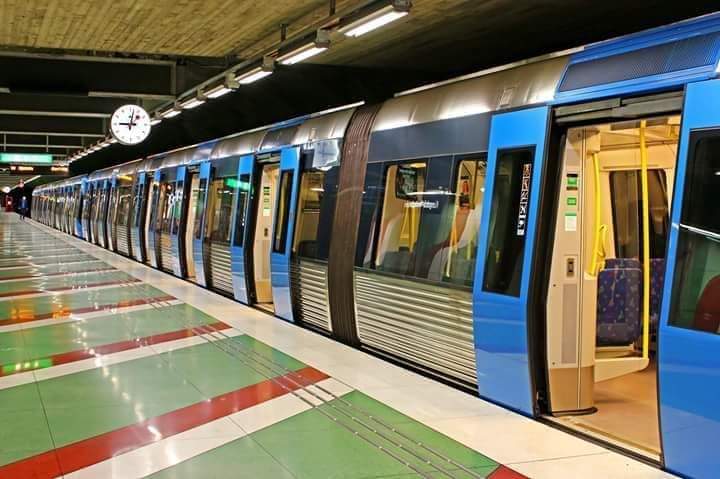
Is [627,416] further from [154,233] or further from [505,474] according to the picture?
[154,233]

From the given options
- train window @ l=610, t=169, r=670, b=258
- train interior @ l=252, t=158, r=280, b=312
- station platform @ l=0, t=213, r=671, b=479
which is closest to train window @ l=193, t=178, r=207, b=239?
train interior @ l=252, t=158, r=280, b=312

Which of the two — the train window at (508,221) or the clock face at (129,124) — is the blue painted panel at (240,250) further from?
the train window at (508,221)

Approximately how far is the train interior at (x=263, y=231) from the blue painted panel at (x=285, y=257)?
1.22 meters

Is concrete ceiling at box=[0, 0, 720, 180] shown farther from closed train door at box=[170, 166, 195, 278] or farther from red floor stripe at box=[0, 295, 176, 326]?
red floor stripe at box=[0, 295, 176, 326]

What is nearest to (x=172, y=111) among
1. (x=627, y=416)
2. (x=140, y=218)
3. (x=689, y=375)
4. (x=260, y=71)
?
(x=260, y=71)

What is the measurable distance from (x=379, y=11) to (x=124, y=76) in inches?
342

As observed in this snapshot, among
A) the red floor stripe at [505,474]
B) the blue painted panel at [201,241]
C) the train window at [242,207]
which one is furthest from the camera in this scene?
the blue painted panel at [201,241]

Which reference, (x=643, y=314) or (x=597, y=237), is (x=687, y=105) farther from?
(x=643, y=314)

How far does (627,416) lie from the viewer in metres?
5.34

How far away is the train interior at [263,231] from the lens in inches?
426

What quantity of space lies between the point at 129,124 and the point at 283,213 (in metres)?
7.28

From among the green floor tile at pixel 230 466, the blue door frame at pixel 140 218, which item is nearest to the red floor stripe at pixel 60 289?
the blue door frame at pixel 140 218

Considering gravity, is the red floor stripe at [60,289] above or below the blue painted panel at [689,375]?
below

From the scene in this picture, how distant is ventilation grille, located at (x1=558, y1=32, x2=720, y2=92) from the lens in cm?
409
